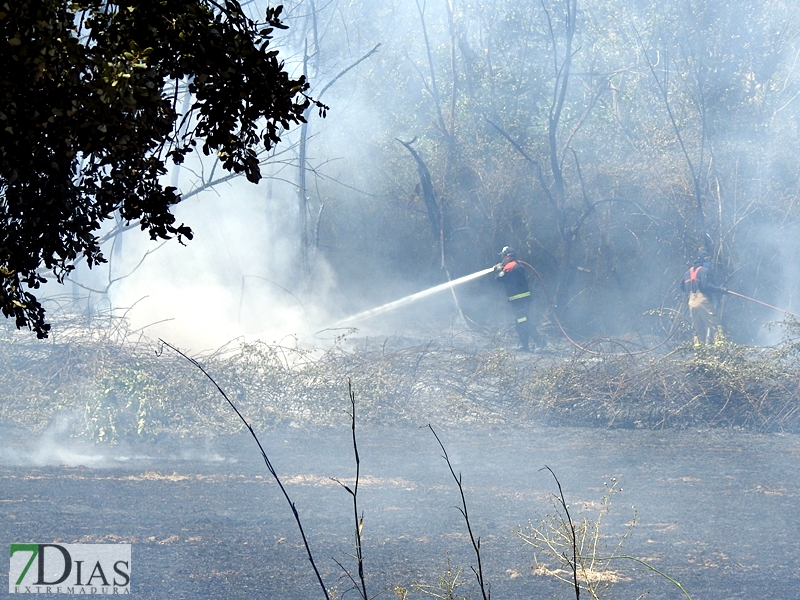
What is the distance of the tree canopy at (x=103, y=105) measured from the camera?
178cm

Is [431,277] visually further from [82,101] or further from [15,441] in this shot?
[82,101]

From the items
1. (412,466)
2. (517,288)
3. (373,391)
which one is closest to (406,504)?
(412,466)

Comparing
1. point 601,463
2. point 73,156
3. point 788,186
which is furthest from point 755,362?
point 73,156

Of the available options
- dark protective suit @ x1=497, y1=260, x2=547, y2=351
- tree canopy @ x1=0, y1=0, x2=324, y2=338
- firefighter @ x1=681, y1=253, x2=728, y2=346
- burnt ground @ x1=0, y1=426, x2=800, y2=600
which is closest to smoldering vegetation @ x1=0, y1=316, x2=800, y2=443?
burnt ground @ x1=0, y1=426, x2=800, y2=600

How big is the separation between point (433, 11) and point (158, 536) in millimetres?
15958

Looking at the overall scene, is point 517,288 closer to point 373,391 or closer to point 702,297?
point 702,297

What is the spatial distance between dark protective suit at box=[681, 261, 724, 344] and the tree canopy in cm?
1113

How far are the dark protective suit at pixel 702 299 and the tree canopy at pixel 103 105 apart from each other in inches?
438

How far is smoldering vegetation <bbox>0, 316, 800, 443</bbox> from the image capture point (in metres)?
8.62

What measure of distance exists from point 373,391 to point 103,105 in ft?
25.6

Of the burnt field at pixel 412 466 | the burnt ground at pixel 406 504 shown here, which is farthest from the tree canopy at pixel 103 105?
the burnt ground at pixel 406 504

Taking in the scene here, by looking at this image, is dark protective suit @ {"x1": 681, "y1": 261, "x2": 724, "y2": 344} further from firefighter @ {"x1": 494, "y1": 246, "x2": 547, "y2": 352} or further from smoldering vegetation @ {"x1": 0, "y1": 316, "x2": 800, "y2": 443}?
firefighter @ {"x1": 494, "y1": 246, "x2": 547, "y2": 352}

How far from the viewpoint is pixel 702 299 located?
40.3 ft

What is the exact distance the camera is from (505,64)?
54.1 feet
